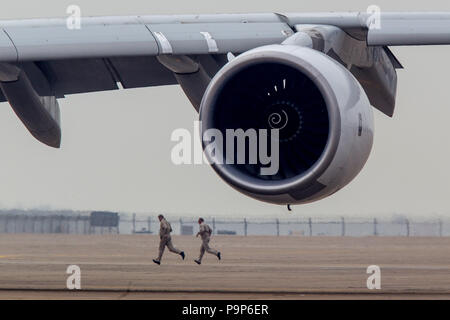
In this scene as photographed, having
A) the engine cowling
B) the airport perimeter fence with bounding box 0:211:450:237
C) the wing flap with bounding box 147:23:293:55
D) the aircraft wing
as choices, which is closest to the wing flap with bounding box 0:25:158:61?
the aircraft wing

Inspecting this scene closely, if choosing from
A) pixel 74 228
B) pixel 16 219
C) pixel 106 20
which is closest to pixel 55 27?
pixel 106 20

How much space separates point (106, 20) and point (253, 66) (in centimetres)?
210

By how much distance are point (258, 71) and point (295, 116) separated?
597 mm

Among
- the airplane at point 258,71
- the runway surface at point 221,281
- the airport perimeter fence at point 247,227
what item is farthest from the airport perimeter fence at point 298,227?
the airplane at point 258,71

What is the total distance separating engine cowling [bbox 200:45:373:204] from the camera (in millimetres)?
10891

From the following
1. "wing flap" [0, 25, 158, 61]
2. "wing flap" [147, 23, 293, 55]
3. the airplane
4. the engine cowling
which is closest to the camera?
the engine cowling

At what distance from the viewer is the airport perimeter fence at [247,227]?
3167 inches

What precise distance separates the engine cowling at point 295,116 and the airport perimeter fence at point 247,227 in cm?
6731

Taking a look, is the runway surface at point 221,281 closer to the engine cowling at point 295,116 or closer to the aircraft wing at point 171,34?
the aircraft wing at point 171,34

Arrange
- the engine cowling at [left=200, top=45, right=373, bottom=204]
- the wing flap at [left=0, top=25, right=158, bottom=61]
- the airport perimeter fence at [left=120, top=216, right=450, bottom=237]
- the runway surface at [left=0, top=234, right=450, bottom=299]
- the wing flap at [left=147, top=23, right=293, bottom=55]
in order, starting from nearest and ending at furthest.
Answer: the engine cowling at [left=200, top=45, right=373, bottom=204]
the wing flap at [left=0, top=25, right=158, bottom=61]
the wing flap at [left=147, top=23, right=293, bottom=55]
the runway surface at [left=0, top=234, right=450, bottom=299]
the airport perimeter fence at [left=120, top=216, right=450, bottom=237]

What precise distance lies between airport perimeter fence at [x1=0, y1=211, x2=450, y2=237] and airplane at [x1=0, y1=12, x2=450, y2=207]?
212ft

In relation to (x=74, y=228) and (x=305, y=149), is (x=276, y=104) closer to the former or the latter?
(x=305, y=149)

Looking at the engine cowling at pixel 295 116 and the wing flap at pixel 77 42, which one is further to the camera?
the wing flap at pixel 77 42

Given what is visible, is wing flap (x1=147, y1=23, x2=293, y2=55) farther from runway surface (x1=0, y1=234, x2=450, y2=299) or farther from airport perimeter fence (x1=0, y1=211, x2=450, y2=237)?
airport perimeter fence (x1=0, y1=211, x2=450, y2=237)
